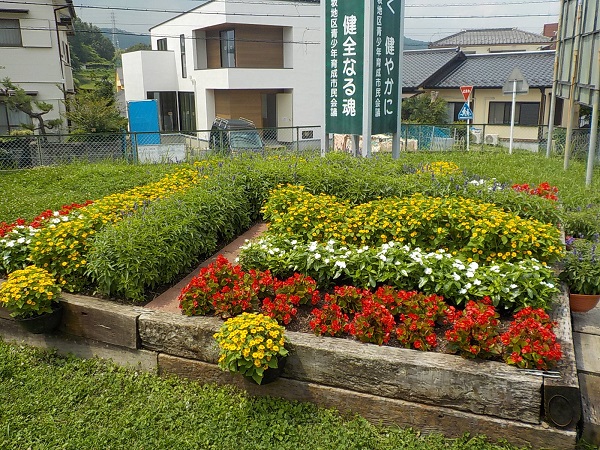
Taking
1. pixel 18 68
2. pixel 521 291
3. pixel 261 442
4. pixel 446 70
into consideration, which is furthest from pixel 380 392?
pixel 446 70

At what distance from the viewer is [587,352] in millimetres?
4172

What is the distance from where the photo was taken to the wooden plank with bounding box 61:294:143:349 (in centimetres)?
424

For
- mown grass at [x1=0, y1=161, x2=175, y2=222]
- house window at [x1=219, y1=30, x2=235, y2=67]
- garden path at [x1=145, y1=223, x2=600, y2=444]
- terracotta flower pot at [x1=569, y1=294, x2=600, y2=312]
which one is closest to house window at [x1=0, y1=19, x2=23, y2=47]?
mown grass at [x1=0, y1=161, x2=175, y2=222]

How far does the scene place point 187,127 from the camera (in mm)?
30031

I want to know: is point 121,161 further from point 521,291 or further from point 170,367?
point 521,291

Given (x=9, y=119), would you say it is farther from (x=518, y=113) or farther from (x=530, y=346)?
(x=518, y=113)

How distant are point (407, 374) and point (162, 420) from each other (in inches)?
64.1

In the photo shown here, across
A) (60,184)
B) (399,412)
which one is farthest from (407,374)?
(60,184)

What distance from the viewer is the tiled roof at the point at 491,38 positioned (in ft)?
175

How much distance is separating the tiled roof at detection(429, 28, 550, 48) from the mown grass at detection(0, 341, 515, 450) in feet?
183

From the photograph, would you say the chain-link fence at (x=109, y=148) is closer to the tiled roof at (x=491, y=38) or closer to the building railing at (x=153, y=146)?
the building railing at (x=153, y=146)

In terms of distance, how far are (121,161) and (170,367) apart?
10.4 m

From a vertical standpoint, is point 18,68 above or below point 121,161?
above

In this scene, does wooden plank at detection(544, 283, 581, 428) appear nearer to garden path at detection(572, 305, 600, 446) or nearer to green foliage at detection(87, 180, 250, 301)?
garden path at detection(572, 305, 600, 446)
